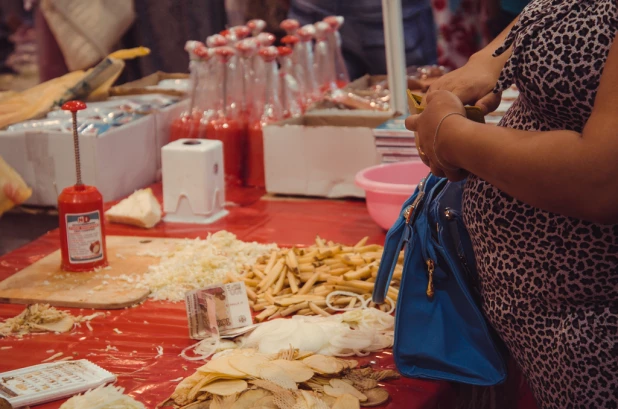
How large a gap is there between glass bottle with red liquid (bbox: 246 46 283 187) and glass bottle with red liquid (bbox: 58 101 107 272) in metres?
0.98

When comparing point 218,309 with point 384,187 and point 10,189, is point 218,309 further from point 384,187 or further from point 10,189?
point 10,189

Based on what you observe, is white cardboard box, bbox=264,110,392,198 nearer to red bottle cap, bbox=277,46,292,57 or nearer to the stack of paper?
the stack of paper

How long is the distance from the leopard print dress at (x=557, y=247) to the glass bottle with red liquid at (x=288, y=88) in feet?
5.70

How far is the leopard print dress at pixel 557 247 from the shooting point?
1113 millimetres

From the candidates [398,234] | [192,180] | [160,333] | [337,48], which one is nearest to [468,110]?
[398,234]

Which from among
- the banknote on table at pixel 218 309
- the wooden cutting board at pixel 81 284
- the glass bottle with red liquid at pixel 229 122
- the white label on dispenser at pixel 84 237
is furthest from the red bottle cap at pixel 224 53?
the banknote on table at pixel 218 309

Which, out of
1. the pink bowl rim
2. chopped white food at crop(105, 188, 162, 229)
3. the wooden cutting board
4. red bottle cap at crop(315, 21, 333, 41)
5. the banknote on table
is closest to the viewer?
the banknote on table

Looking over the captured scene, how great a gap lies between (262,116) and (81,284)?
1214 mm

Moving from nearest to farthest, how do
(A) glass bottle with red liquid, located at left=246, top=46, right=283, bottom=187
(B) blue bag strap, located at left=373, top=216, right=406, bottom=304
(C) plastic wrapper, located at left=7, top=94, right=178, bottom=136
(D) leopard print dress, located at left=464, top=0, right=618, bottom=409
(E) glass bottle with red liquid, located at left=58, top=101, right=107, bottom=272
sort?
(D) leopard print dress, located at left=464, top=0, right=618, bottom=409 → (B) blue bag strap, located at left=373, top=216, right=406, bottom=304 → (E) glass bottle with red liquid, located at left=58, top=101, right=107, bottom=272 → (C) plastic wrapper, located at left=7, top=94, right=178, bottom=136 → (A) glass bottle with red liquid, located at left=246, top=46, right=283, bottom=187

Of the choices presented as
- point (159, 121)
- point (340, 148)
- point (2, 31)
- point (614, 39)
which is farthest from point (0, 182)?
point (2, 31)

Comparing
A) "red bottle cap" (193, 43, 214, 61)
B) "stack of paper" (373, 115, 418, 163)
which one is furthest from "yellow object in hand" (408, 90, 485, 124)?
"red bottle cap" (193, 43, 214, 61)

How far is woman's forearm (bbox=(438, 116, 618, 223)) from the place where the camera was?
1.03 metres

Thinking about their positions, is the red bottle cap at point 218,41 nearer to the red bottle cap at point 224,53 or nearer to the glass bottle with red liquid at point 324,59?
the red bottle cap at point 224,53

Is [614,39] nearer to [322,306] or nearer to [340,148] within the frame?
[322,306]
